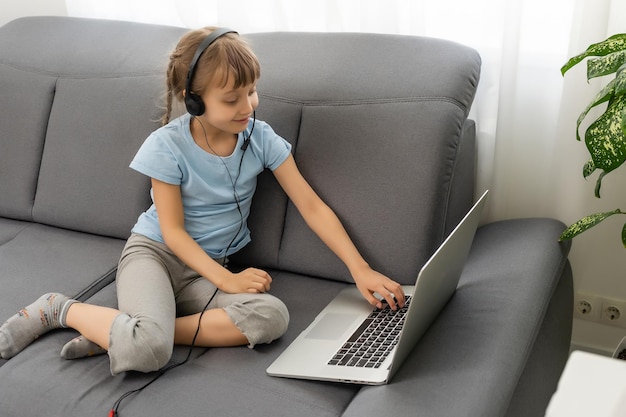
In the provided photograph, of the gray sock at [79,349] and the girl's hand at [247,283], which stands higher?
the girl's hand at [247,283]

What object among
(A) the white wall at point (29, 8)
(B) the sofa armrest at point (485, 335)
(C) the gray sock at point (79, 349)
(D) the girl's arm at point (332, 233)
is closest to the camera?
(B) the sofa armrest at point (485, 335)

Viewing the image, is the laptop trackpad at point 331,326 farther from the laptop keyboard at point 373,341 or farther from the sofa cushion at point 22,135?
the sofa cushion at point 22,135

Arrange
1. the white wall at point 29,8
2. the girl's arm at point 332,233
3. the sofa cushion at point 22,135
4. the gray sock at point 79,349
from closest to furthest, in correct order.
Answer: the gray sock at point 79,349
the girl's arm at point 332,233
the sofa cushion at point 22,135
the white wall at point 29,8

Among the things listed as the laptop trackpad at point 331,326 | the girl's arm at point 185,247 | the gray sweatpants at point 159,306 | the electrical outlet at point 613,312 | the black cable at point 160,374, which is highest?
the girl's arm at point 185,247

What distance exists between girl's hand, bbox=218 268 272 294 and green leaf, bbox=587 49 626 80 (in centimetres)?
80

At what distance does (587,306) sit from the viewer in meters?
2.19

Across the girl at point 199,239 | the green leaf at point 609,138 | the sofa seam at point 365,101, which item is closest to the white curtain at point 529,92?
the sofa seam at point 365,101

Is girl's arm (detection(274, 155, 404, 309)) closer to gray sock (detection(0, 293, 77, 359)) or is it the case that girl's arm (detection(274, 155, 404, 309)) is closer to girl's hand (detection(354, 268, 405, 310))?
girl's hand (detection(354, 268, 405, 310))

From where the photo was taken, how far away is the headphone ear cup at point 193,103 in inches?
69.1

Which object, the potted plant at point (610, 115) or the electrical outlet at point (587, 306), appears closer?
the potted plant at point (610, 115)

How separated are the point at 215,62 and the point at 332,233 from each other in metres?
0.47

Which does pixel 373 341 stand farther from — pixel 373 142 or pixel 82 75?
pixel 82 75

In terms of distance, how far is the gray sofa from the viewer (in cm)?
155

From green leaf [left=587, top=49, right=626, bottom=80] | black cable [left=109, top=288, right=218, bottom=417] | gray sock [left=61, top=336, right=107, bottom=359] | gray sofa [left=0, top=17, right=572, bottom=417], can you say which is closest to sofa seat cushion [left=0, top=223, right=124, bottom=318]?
gray sofa [left=0, top=17, right=572, bottom=417]
